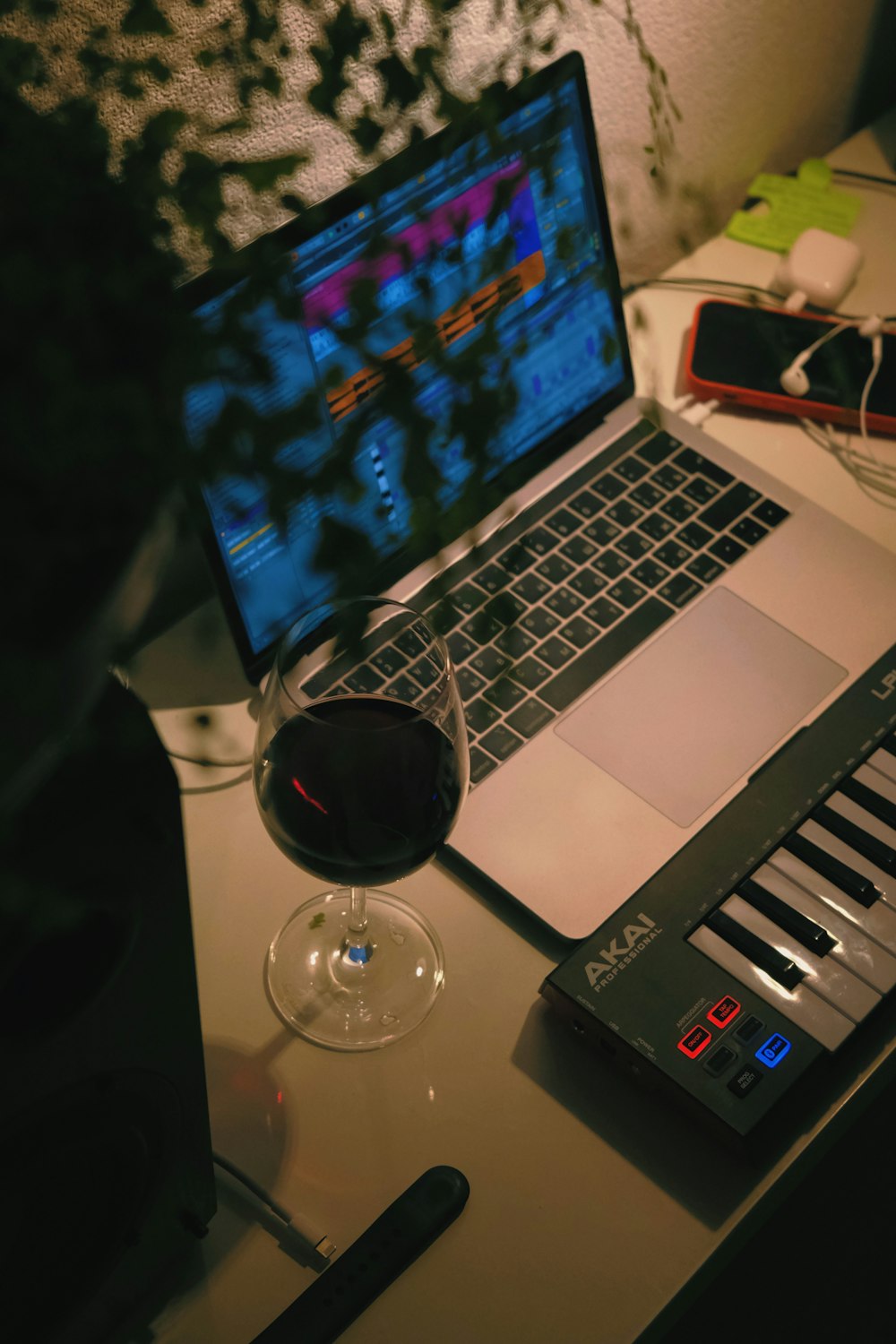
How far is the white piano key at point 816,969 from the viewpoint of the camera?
25.9 inches

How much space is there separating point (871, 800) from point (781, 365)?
0.45m

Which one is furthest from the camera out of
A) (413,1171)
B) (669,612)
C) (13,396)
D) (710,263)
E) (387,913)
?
(710,263)

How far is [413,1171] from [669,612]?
426 mm

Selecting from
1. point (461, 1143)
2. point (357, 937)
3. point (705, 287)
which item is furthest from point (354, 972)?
point (705, 287)

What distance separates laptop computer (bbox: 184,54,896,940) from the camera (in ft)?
2.36

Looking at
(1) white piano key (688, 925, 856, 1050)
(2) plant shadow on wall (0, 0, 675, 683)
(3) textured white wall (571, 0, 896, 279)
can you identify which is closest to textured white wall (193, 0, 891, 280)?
(3) textured white wall (571, 0, 896, 279)

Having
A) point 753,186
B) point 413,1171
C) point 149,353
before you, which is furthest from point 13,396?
point 753,186

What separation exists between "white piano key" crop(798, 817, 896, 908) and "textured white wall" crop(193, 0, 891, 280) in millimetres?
469

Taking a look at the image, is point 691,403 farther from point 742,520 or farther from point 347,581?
point 347,581

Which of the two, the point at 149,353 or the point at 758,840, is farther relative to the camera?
the point at 758,840

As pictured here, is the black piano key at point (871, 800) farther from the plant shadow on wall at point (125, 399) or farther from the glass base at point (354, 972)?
the plant shadow on wall at point (125, 399)

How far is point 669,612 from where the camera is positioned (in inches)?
33.8

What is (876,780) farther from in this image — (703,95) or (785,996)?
(703,95)

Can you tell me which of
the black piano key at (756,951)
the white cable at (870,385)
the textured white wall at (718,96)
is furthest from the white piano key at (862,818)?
the textured white wall at (718,96)
